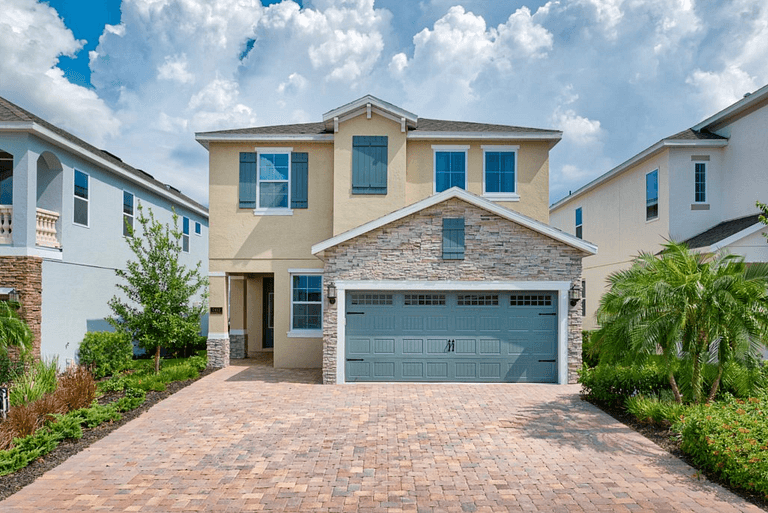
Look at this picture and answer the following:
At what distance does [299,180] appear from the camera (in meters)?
15.0

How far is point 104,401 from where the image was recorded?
10211 mm

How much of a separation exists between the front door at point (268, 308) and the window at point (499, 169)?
897 centimetres

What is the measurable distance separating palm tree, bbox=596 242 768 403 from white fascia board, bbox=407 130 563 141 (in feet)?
22.6

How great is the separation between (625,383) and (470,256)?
179 inches

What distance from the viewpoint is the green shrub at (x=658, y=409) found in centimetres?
807

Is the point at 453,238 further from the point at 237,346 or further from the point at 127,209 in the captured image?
the point at 127,209

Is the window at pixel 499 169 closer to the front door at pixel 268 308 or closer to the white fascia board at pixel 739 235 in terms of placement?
the white fascia board at pixel 739 235

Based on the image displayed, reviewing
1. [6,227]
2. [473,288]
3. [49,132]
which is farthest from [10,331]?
[473,288]

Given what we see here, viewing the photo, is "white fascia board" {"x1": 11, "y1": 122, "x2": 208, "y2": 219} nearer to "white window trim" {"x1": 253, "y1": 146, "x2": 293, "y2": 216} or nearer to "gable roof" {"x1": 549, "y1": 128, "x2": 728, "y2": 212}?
"white window trim" {"x1": 253, "y1": 146, "x2": 293, "y2": 216}

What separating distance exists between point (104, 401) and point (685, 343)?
11817mm

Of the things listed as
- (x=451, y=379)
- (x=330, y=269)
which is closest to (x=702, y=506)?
(x=451, y=379)

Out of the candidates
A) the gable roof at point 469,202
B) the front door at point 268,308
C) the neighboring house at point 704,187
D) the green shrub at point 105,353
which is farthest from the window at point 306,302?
the neighboring house at point 704,187

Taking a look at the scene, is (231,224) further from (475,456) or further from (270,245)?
(475,456)

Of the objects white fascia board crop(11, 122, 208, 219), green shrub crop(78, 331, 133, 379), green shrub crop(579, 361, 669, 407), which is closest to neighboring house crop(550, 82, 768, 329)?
green shrub crop(579, 361, 669, 407)
